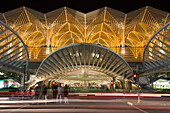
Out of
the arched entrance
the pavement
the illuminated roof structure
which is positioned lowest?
the pavement

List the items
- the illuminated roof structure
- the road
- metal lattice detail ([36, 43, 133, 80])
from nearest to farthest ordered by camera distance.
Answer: the road, metal lattice detail ([36, 43, 133, 80]), the illuminated roof structure

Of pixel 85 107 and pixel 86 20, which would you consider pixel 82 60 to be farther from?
pixel 85 107

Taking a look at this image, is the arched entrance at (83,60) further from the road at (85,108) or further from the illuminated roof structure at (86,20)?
the road at (85,108)

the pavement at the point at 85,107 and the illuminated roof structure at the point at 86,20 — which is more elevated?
the illuminated roof structure at the point at 86,20

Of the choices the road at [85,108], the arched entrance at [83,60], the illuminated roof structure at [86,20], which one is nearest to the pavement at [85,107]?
the road at [85,108]

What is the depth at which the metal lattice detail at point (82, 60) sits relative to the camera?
1574 inches

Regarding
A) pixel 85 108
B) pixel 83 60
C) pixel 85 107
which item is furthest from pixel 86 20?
pixel 85 108

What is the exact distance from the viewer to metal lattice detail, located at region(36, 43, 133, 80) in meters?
40.0

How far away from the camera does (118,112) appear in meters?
12.0

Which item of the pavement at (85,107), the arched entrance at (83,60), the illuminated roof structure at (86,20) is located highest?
the illuminated roof structure at (86,20)

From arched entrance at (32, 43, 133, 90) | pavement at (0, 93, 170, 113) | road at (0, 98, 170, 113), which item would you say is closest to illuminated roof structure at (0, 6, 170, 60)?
arched entrance at (32, 43, 133, 90)

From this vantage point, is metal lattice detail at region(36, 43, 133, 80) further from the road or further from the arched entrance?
the road

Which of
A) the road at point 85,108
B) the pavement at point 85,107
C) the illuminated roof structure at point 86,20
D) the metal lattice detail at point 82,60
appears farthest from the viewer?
the illuminated roof structure at point 86,20

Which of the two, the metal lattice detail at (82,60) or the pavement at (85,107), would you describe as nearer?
the pavement at (85,107)
